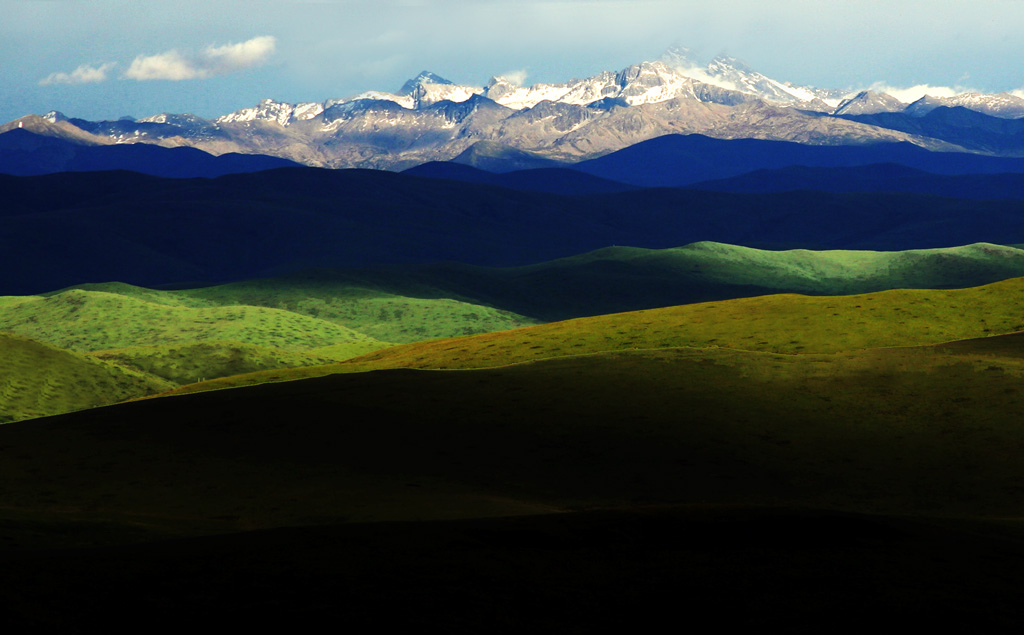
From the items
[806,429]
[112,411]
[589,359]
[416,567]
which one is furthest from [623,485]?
[112,411]

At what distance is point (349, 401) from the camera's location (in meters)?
82.6

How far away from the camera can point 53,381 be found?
151 meters

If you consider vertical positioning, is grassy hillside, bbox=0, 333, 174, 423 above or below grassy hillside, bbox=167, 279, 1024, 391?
below

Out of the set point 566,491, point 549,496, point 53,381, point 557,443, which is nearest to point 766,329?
point 557,443

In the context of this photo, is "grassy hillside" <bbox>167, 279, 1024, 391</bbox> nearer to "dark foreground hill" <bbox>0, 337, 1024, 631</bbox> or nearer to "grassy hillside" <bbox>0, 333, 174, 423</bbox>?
"dark foreground hill" <bbox>0, 337, 1024, 631</bbox>

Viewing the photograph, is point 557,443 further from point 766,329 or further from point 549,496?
point 766,329

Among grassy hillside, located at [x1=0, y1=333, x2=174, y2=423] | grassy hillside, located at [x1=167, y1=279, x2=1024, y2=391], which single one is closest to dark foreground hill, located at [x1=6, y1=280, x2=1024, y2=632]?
grassy hillside, located at [x1=167, y1=279, x2=1024, y2=391]

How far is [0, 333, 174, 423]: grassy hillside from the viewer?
5541 inches

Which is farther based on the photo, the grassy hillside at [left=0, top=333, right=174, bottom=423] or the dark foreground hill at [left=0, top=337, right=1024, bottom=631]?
the grassy hillside at [left=0, top=333, right=174, bottom=423]

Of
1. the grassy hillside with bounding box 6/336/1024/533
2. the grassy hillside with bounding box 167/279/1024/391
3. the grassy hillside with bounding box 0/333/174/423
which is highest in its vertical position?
the grassy hillside with bounding box 167/279/1024/391

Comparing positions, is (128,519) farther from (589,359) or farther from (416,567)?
(589,359)

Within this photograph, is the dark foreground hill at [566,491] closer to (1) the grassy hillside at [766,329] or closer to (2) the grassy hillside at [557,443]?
(2) the grassy hillside at [557,443]

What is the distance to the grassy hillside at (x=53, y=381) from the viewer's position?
462 feet

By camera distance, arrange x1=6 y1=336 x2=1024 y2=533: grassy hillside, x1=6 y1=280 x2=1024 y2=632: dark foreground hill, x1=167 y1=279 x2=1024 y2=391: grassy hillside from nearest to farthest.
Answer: x1=6 y1=280 x2=1024 y2=632: dark foreground hill, x1=6 y1=336 x2=1024 y2=533: grassy hillside, x1=167 y1=279 x2=1024 y2=391: grassy hillside
